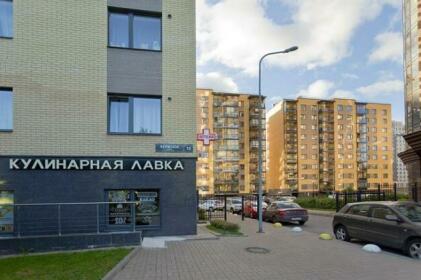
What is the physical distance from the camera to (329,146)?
94.8 m

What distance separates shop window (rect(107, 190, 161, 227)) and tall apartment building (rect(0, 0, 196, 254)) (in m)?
0.04

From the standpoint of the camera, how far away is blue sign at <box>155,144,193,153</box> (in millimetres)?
12016

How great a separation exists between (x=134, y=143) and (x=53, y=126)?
2767 millimetres

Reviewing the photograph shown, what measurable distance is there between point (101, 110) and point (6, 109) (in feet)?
10.1

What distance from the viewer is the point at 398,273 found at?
7.52m

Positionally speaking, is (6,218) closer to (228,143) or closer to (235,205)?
(235,205)

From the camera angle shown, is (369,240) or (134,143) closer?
(369,240)

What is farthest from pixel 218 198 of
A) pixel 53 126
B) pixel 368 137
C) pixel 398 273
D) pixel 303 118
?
pixel 368 137

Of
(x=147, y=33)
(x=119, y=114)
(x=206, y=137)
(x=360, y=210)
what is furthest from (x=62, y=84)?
(x=360, y=210)

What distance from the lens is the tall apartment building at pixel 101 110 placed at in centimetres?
1099

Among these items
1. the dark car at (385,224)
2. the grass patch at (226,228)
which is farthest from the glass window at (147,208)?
the dark car at (385,224)

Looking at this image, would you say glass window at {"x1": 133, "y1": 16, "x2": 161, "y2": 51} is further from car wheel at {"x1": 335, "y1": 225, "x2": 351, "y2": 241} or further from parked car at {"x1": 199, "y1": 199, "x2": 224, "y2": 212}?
parked car at {"x1": 199, "y1": 199, "x2": 224, "y2": 212}

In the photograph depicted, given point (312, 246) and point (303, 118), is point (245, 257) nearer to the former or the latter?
point (312, 246)

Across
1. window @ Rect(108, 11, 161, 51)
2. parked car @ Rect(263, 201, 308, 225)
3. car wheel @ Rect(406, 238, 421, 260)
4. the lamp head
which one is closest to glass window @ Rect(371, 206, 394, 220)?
car wheel @ Rect(406, 238, 421, 260)
